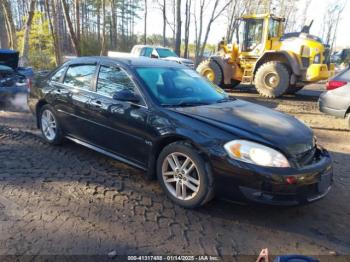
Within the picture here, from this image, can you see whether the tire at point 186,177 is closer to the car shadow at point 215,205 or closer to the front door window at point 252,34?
the car shadow at point 215,205

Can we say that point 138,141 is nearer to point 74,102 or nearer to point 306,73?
point 74,102

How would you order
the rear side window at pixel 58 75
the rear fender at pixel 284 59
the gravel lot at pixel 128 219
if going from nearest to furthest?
the gravel lot at pixel 128 219 < the rear side window at pixel 58 75 < the rear fender at pixel 284 59

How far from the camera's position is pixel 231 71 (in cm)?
1373

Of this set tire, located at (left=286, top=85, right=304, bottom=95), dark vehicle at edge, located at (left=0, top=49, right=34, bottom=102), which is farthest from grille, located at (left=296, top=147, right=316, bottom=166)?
tire, located at (left=286, top=85, right=304, bottom=95)

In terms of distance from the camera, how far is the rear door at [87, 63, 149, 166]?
3.86 metres

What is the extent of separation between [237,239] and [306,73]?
10167 millimetres

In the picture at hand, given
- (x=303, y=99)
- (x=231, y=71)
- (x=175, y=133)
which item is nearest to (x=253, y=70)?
(x=231, y=71)

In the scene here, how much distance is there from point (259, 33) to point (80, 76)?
9779 mm

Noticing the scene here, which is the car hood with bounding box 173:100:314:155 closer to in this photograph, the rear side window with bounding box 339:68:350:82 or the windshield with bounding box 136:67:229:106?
the windshield with bounding box 136:67:229:106

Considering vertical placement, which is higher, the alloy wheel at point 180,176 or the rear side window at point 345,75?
the rear side window at point 345,75

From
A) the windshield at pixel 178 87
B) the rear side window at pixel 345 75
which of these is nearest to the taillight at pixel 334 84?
the rear side window at pixel 345 75

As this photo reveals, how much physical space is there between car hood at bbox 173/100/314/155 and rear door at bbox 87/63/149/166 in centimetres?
54

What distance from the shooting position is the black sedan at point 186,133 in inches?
123

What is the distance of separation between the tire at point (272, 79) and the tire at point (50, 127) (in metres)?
8.83
